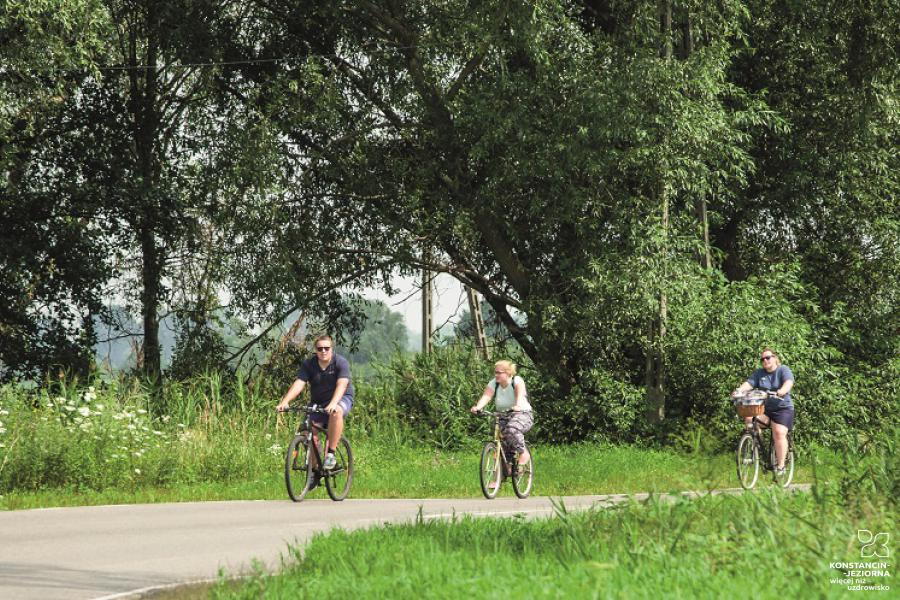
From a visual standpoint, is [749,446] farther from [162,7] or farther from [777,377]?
[162,7]

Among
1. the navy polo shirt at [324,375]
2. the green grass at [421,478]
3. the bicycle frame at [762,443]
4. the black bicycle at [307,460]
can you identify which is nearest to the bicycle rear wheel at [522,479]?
the green grass at [421,478]

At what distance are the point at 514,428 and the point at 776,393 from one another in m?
4.00

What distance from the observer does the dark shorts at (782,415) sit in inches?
648

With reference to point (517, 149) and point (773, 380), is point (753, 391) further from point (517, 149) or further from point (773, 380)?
point (517, 149)

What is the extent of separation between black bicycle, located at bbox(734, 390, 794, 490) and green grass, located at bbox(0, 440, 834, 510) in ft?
0.91

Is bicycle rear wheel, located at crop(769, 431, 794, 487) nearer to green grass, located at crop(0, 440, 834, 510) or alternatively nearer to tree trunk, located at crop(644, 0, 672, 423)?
green grass, located at crop(0, 440, 834, 510)

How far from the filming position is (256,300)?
24141 millimetres

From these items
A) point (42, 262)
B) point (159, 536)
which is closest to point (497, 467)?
point (159, 536)

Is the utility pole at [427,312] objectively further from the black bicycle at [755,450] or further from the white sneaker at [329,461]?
the white sneaker at [329,461]

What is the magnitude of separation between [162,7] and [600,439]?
44.1 ft

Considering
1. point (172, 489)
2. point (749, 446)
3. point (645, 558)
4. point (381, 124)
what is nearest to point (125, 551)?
point (645, 558)

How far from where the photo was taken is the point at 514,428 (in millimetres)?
14883

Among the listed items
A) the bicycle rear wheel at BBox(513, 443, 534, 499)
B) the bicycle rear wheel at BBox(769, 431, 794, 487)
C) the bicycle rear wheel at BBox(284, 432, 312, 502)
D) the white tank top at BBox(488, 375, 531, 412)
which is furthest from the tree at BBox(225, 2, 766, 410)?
the bicycle rear wheel at BBox(284, 432, 312, 502)

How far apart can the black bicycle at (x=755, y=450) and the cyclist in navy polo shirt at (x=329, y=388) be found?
550cm
